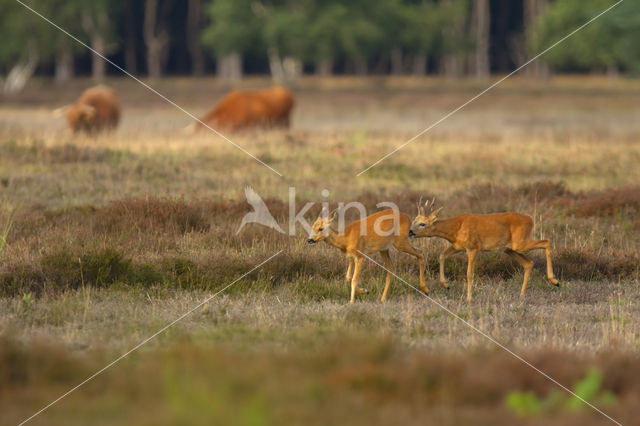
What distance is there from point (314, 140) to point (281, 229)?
36.8 ft

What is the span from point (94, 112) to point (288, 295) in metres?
14.9

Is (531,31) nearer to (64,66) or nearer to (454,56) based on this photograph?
(454,56)

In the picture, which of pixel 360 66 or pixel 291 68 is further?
pixel 360 66

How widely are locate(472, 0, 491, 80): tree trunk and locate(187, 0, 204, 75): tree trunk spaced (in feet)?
58.2

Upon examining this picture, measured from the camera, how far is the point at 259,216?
1210 cm

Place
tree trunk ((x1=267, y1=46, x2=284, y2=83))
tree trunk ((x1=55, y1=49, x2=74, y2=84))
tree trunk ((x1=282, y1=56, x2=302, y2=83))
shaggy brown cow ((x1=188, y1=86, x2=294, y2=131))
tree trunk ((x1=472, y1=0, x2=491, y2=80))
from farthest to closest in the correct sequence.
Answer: tree trunk ((x1=472, y1=0, x2=491, y2=80)) → tree trunk ((x1=267, y1=46, x2=284, y2=83)) → tree trunk ((x1=282, y1=56, x2=302, y2=83)) → tree trunk ((x1=55, y1=49, x2=74, y2=84)) → shaggy brown cow ((x1=188, y1=86, x2=294, y2=131))

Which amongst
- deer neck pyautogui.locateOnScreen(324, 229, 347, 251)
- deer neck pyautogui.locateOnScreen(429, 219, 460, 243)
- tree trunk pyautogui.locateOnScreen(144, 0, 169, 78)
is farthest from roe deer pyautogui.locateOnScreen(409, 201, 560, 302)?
tree trunk pyautogui.locateOnScreen(144, 0, 169, 78)

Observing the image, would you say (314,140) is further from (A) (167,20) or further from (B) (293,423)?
(A) (167,20)

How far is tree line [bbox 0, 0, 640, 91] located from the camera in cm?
4781

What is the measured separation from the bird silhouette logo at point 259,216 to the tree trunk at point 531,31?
151 feet

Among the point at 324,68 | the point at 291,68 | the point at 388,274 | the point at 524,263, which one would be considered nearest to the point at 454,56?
the point at 324,68

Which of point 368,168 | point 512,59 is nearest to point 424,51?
point 512,59

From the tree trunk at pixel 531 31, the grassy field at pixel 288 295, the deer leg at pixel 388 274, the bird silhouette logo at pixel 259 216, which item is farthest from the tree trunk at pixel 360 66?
the deer leg at pixel 388 274

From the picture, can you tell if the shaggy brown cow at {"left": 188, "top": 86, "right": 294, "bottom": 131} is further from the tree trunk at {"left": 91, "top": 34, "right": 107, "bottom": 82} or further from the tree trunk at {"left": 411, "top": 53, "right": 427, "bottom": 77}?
the tree trunk at {"left": 411, "top": 53, "right": 427, "bottom": 77}
